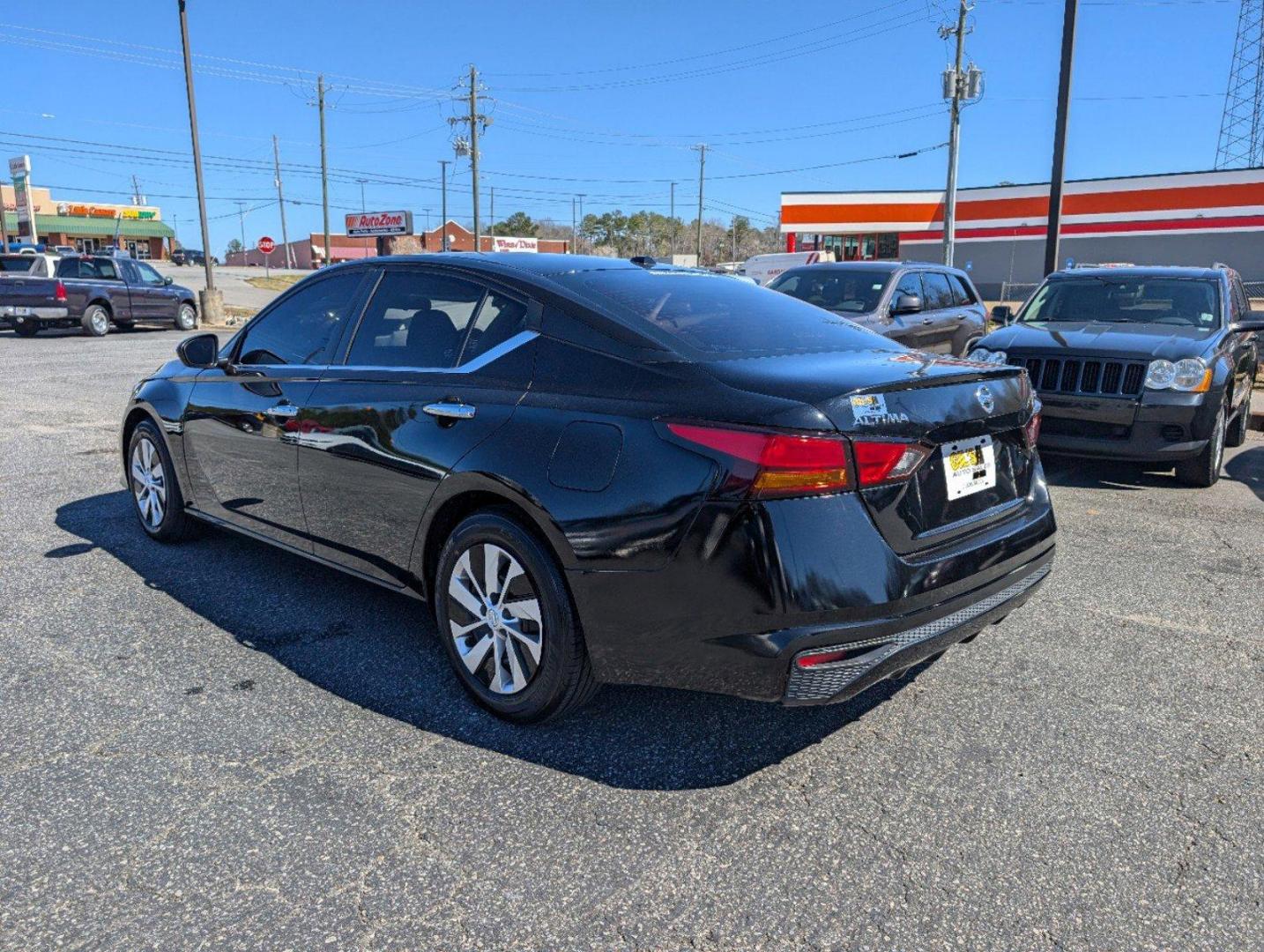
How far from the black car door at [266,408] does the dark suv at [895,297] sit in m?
6.51

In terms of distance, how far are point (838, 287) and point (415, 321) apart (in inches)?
307

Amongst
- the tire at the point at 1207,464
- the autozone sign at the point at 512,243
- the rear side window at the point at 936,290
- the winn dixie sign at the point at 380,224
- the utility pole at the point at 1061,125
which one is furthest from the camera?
the autozone sign at the point at 512,243

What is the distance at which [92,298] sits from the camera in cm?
2088

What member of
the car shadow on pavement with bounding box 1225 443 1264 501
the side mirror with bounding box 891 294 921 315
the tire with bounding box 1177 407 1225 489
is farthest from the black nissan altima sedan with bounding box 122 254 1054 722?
the side mirror with bounding box 891 294 921 315

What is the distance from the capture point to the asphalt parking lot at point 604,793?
2357mm

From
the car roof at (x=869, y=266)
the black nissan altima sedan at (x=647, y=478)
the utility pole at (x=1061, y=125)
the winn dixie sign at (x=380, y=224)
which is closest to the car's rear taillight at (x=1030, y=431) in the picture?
the black nissan altima sedan at (x=647, y=478)

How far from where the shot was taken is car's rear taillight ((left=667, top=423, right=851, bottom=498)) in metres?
2.65

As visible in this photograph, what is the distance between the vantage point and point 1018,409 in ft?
11.2

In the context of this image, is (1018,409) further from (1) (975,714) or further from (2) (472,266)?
(2) (472,266)

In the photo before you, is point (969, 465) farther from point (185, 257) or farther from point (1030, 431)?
point (185, 257)

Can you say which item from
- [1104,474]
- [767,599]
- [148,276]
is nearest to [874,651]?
[767,599]

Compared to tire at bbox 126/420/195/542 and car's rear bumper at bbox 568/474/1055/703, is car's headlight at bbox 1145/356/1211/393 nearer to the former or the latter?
car's rear bumper at bbox 568/474/1055/703

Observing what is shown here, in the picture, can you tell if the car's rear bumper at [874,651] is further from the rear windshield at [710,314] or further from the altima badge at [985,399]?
the rear windshield at [710,314]

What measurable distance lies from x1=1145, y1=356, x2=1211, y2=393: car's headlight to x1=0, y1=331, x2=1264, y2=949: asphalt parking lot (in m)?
2.54
